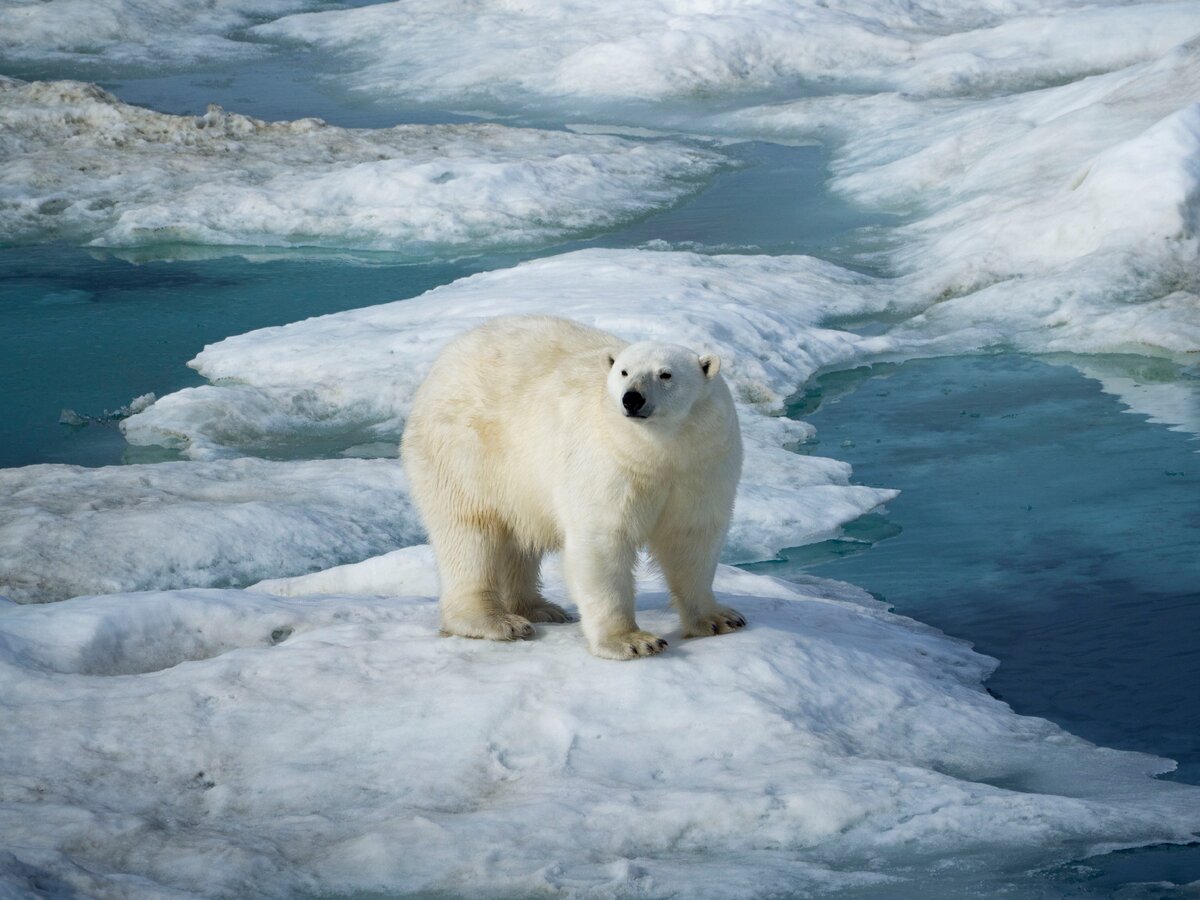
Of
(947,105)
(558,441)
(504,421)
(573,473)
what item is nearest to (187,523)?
(504,421)

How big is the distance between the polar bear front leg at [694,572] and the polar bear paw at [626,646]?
10.7 inches

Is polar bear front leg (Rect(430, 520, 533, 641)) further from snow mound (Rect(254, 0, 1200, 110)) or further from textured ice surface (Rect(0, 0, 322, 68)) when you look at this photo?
textured ice surface (Rect(0, 0, 322, 68))

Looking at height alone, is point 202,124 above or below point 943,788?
above

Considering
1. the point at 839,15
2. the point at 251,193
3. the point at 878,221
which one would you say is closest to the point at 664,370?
the point at 878,221

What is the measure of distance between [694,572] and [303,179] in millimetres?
12119

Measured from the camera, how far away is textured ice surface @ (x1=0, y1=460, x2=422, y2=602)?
23.2 ft

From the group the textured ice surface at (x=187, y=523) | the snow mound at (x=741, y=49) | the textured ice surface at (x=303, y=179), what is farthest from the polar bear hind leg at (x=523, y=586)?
the snow mound at (x=741, y=49)

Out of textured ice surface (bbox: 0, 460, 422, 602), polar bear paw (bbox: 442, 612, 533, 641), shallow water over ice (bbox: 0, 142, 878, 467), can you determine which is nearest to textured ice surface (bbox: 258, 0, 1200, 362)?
shallow water over ice (bbox: 0, 142, 878, 467)

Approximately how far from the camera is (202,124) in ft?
58.9

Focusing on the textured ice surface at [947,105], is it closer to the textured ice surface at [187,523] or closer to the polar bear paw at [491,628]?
the textured ice surface at [187,523]

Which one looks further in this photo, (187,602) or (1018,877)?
(187,602)

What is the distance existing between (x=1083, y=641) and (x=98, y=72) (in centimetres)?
2217

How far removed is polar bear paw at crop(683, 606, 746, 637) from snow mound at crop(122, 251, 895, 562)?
2.98 meters

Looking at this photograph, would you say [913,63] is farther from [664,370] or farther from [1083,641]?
[664,370]
